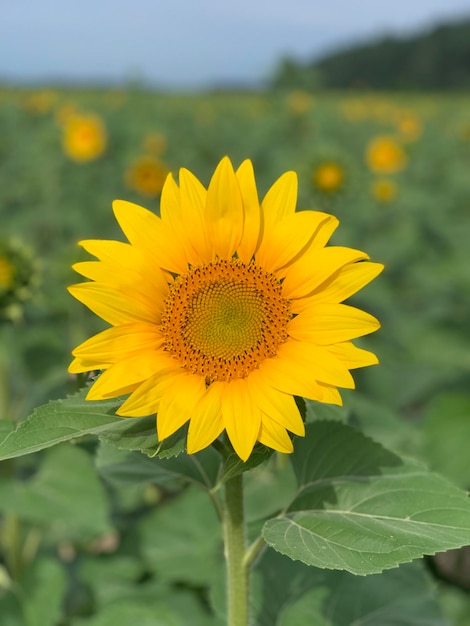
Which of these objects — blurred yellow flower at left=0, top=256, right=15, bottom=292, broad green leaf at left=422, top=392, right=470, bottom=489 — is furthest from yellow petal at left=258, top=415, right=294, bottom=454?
broad green leaf at left=422, top=392, right=470, bottom=489

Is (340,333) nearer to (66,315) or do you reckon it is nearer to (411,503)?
(411,503)

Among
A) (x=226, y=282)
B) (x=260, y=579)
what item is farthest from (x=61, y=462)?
(x=226, y=282)

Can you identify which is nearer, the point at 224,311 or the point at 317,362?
the point at 317,362

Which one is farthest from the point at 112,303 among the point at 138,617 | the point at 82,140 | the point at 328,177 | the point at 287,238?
the point at 82,140

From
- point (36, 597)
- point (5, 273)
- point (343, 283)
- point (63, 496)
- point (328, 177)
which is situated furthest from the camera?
→ point (328, 177)

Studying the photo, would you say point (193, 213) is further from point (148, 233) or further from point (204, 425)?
point (204, 425)

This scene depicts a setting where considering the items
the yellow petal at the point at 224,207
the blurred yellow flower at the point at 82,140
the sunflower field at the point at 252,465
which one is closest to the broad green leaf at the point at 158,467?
the sunflower field at the point at 252,465
